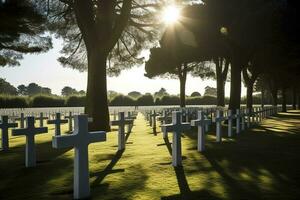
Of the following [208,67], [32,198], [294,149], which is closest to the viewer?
[32,198]

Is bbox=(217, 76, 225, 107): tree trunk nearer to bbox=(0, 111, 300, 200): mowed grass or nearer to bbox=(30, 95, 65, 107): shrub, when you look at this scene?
bbox=(30, 95, 65, 107): shrub

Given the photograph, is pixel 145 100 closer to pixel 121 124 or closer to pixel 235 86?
pixel 235 86

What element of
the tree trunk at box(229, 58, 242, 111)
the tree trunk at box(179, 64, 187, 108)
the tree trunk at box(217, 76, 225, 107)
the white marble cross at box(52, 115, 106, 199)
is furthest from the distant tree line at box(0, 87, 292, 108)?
the white marble cross at box(52, 115, 106, 199)

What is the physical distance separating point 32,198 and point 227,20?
20.2m

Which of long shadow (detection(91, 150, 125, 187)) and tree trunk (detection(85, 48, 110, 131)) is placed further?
tree trunk (detection(85, 48, 110, 131))

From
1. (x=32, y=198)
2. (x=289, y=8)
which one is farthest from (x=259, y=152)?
(x=289, y=8)

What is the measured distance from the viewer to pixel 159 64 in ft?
126

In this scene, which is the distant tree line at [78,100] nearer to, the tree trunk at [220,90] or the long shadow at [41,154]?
the tree trunk at [220,90]

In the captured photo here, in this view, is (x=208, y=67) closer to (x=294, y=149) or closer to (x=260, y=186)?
(x=294, y=149)

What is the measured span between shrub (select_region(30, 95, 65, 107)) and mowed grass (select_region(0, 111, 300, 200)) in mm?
42088

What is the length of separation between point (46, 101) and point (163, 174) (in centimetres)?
4782

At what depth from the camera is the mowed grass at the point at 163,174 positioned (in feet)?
19.8

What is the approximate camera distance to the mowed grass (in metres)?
6.04

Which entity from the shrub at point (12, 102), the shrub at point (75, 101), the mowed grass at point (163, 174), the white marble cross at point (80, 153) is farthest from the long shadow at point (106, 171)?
the shrub at point (75, 101)
